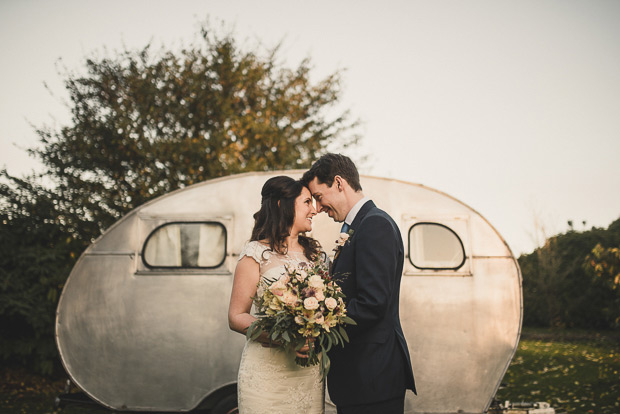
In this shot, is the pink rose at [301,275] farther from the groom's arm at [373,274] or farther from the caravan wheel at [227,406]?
the caravan wheel at [227,406]

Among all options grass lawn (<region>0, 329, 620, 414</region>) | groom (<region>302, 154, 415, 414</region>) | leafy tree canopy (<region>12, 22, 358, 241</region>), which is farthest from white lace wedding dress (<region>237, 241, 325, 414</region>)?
leafy tree canopy (<region>12, 22, 358, 241</region>)

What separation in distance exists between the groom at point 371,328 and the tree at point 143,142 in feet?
23.5

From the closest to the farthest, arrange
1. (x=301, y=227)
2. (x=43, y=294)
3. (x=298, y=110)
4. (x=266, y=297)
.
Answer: (x=266, y=297)
(x=301, y=227)
(x=43, y=294)
(x=298, y=110)

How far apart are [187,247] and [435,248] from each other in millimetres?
2678

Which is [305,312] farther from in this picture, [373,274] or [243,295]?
[243,295]

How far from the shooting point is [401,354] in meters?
2.78

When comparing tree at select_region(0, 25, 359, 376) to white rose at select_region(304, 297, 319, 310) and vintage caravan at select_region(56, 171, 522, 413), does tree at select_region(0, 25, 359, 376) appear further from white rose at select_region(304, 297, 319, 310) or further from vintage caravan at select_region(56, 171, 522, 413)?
white rose at select_region(304, 297, 319, 310)

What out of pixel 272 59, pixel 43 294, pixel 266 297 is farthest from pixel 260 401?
pixel 272 59

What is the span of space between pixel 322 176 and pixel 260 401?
1513 mm

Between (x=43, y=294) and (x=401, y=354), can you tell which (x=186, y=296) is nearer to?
(x=401, y=354)

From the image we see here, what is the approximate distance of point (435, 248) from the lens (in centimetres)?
501

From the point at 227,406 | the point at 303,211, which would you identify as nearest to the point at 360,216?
the point at 303,211

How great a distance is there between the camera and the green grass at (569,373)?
7.95m

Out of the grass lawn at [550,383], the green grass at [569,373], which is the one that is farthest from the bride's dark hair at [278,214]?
the green grass at [569,373]
